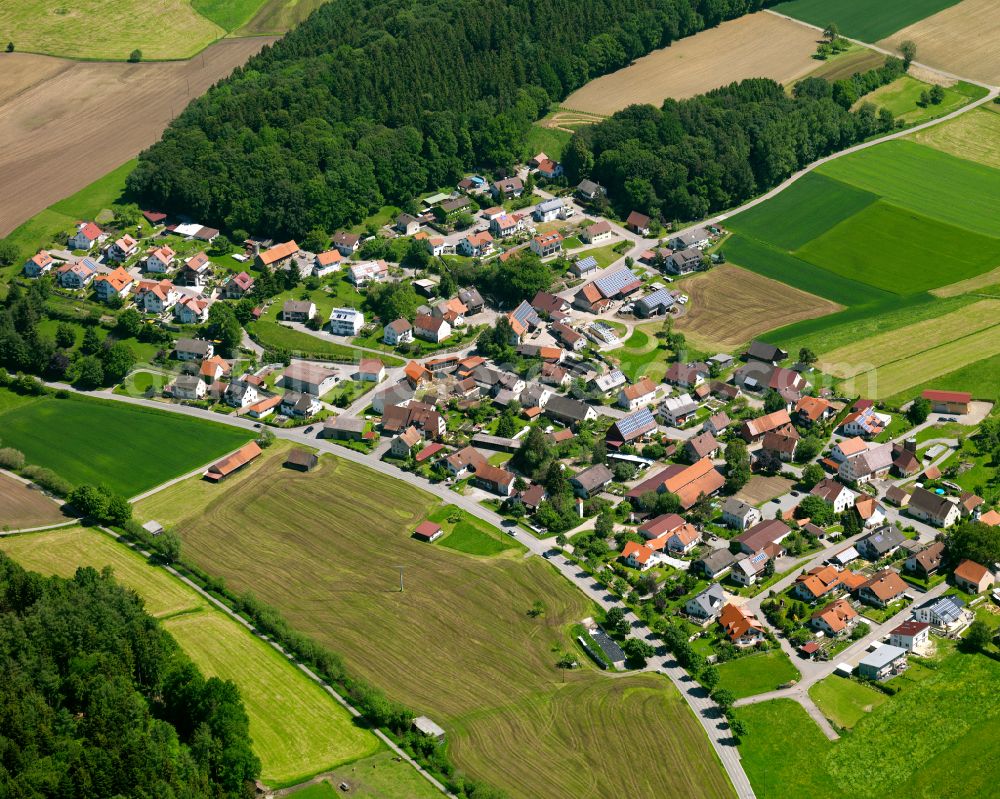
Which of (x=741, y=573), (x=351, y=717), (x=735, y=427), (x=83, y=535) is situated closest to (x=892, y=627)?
(x=741, y=573)

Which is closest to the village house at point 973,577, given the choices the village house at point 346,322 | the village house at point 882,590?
the village house at point 882,590

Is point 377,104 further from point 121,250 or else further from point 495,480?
point 495,480

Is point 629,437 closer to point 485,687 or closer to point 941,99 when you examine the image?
point 485,687

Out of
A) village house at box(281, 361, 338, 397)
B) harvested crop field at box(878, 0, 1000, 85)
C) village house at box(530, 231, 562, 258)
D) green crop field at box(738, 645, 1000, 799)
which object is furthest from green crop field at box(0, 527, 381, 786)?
harvested crop field at box(878, 0, 1000, 85)

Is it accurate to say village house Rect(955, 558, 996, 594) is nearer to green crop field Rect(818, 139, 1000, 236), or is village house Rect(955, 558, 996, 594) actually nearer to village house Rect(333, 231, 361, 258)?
green crop field Rect(818, 139, 1000, 236)

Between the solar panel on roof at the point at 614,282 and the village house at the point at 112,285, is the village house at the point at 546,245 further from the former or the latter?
the village house at the point at 112,285

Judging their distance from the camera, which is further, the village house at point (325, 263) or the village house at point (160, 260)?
the village house at point (325, 263)

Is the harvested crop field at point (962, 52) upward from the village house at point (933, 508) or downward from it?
upward
